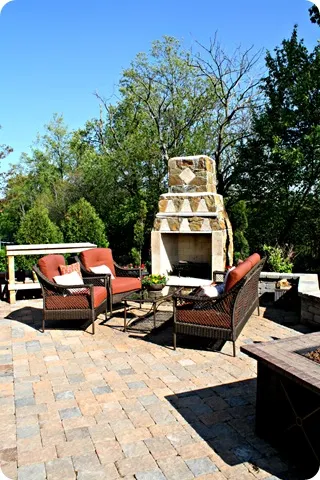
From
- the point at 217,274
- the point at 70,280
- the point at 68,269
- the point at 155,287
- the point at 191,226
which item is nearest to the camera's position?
the point at 70,280

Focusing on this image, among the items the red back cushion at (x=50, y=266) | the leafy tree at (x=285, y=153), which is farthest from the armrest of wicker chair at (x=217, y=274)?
the leafy tree at (x=285, y=153)

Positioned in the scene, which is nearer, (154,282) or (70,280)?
(70,280)

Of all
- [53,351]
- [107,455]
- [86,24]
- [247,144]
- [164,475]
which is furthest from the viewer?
[247,144]

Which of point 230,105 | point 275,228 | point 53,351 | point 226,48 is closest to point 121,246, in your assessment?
point 275,228

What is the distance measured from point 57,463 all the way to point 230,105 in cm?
1281

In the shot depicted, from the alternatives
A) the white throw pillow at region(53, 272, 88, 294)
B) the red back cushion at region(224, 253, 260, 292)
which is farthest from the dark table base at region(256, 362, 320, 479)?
the white throw pillow at region(53, 272, 88, 294)

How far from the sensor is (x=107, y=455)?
2.50m

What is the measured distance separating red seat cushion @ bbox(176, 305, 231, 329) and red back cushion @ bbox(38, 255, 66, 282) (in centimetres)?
210

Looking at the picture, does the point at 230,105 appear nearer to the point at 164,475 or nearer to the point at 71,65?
the point at 71,65

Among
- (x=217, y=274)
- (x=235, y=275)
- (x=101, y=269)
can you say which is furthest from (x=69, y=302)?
(x=217, y=274)

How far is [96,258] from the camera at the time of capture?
20.9ft

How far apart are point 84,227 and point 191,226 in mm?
4628

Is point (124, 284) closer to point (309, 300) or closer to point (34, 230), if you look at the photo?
point (309, 300)

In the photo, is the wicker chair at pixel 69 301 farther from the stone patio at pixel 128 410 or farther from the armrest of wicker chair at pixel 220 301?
the armrest of wicker chair at pixel 220 301
